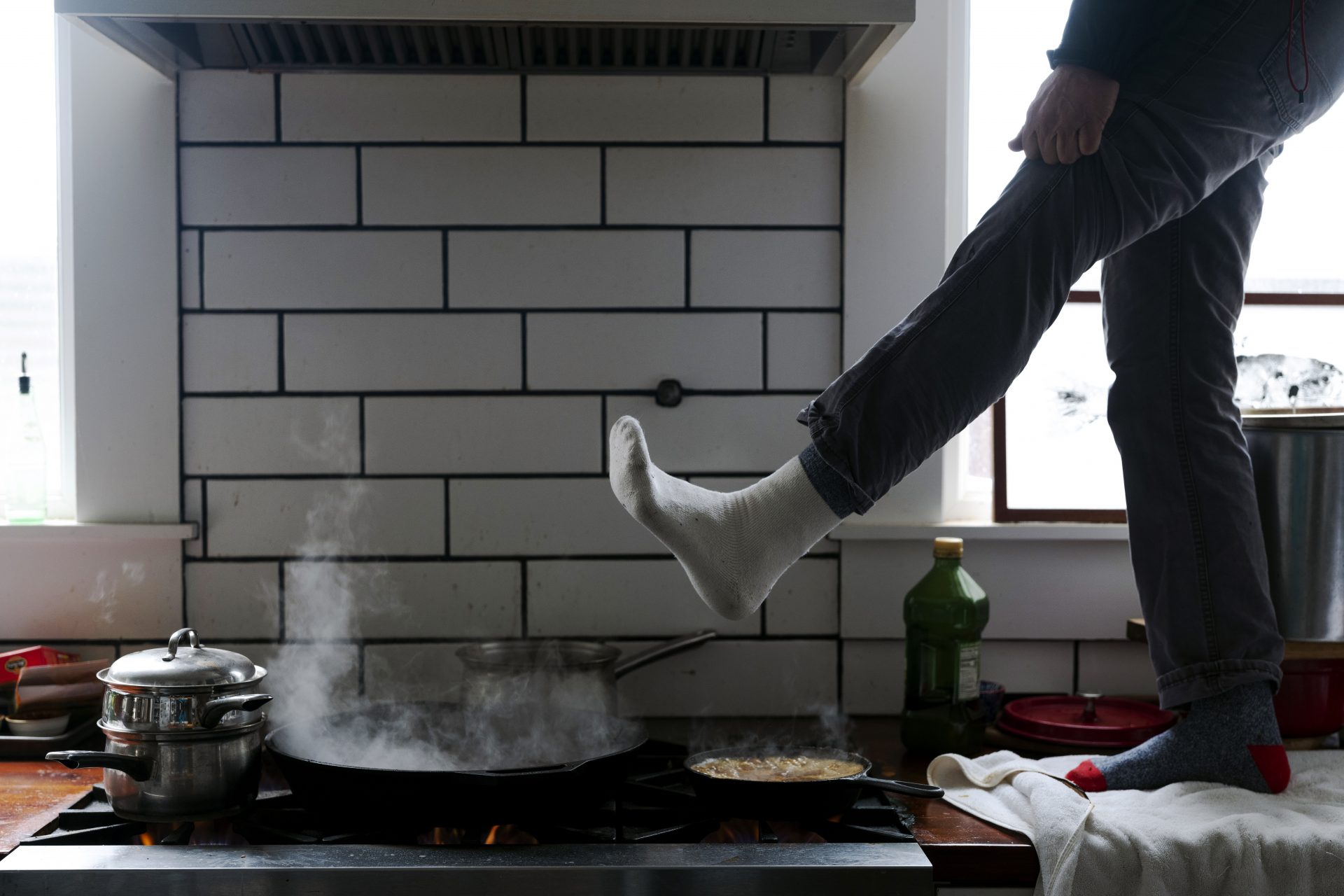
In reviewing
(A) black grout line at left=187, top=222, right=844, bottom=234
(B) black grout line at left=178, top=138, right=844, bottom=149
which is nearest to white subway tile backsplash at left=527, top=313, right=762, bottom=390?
(A) black grout line at left=187, top=222, right=844, bottom=234

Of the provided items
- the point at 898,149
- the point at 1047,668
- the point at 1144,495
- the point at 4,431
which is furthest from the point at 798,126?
the point at 4,431

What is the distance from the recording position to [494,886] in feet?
3.47

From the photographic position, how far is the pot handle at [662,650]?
5.05 ft

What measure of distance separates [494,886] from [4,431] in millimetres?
1248

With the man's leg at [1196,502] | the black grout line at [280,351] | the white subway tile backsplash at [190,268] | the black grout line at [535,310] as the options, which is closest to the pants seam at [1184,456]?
the man's leg at [1196,502]

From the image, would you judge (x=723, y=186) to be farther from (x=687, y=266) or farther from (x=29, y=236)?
(x=29, y=236)

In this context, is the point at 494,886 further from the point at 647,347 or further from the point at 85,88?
the point at 85,88

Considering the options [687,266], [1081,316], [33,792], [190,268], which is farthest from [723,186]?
[33,792]

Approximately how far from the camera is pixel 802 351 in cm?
169

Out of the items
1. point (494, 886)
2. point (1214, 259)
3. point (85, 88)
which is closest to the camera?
point (494, 886)

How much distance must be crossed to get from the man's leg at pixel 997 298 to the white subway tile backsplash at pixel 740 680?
53cm

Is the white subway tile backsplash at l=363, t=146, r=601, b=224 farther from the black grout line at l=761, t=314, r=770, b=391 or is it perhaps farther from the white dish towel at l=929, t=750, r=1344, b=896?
the white dish towel at l=929, t=750, r=1344, b=896

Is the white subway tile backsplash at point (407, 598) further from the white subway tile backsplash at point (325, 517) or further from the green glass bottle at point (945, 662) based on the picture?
the green glass bottle at point (945, 662)

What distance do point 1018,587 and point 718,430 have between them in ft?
1.78
